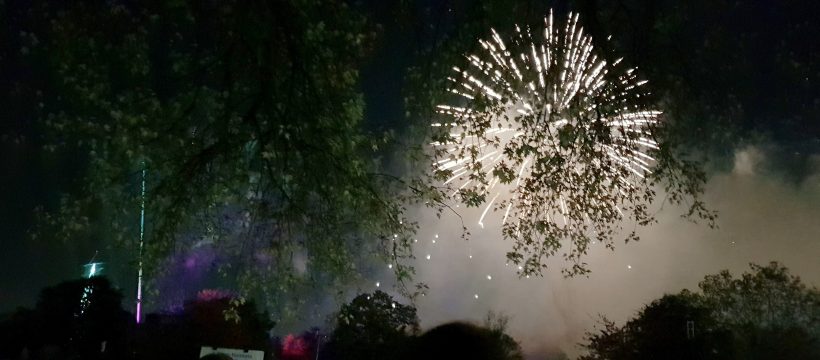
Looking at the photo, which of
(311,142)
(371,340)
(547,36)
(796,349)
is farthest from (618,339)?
(311,142)

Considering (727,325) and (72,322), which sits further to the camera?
(727,325)

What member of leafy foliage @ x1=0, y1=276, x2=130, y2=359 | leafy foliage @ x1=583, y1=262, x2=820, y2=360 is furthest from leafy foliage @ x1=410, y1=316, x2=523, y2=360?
leafy foliage @ x1=583, y1=262, x2=820, y2=360

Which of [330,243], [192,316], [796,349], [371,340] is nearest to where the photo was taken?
[330,243]

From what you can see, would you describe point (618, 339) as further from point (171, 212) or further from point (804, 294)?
point (171, 212)

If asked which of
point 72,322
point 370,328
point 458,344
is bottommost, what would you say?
point 458,344

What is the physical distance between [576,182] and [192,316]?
10078 mm

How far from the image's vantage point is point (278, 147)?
9508mm

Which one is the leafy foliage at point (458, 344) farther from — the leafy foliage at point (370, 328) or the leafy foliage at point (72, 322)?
the leafy foliage at point (370, 328)

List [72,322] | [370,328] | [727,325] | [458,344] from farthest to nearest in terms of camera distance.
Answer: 1. [370,328]
2. [727,325]
3. [72,322]
4. [458,344]

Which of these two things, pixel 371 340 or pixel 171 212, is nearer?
pixel 171 212

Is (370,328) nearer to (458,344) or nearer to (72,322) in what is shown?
(72,322)

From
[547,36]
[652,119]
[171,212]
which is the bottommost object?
[171,212]

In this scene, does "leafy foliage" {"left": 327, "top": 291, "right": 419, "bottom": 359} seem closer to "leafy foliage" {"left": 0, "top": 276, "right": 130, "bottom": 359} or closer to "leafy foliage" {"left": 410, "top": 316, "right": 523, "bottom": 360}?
"leafy foliage" {"left": 0, "top": 276, "right": 130, "bottom": 359}

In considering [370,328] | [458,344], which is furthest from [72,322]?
[458,344]
